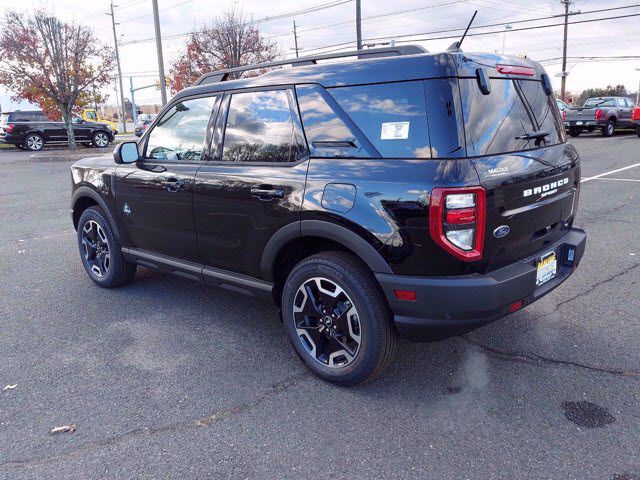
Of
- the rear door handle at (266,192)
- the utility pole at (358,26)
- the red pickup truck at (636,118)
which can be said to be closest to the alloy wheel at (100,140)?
the utility pole at (358,26)

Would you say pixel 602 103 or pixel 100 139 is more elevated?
pixel 602 103

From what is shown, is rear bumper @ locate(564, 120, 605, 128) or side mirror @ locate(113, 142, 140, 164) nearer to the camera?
side mirror @ locate(113, 142, 140, 164)

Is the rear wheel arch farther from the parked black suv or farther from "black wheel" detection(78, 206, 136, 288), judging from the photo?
the parked black suv

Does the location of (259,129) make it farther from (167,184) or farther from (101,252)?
(101,252)

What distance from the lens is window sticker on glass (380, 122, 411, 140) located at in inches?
108

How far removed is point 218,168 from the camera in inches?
143

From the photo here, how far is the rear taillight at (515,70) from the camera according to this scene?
299 cm

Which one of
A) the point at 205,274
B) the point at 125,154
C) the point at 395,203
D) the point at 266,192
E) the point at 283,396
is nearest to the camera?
the point at 395,203

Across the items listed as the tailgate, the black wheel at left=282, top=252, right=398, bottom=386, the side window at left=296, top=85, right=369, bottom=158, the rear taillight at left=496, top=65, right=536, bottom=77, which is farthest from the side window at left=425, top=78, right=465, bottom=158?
the black wheel at left=282, top=252, right=398, bottom=386

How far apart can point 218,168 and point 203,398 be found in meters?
1.52

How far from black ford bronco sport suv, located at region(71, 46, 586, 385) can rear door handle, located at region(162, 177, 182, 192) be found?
1 cm

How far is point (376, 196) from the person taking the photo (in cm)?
275

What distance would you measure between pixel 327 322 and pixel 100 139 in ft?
78.7

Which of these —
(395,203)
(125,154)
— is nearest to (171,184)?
(125,154)
